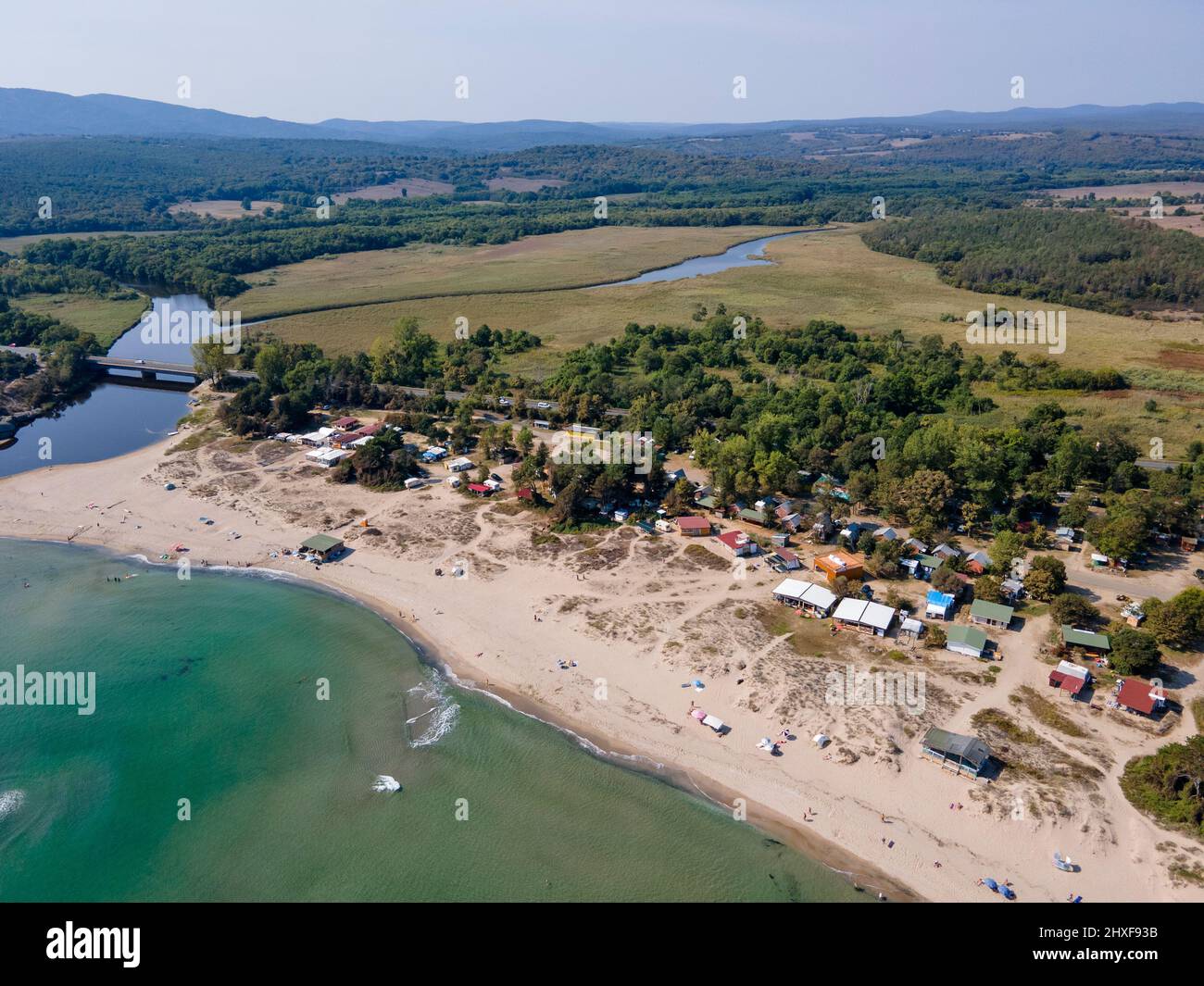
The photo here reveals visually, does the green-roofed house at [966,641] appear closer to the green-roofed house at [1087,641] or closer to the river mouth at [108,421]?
the green-roofed house at [1087,641]

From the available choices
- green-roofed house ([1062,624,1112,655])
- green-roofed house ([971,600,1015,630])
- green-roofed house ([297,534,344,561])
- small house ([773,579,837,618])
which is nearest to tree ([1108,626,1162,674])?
green-roofed house ([1062,624,1112,655])

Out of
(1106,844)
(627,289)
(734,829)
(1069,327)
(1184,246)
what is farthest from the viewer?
(627,289)

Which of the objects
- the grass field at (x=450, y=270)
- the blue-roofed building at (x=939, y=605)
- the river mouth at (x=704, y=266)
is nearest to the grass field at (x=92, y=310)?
the grass field at (x=450, y=270)

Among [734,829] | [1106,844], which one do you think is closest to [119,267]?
[734,829]

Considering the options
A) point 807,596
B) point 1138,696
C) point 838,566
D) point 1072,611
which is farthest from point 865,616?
point 1138,696

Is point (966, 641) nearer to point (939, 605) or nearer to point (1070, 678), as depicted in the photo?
point (939, 605)

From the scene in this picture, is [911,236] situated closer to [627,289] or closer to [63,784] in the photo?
[627,289]
